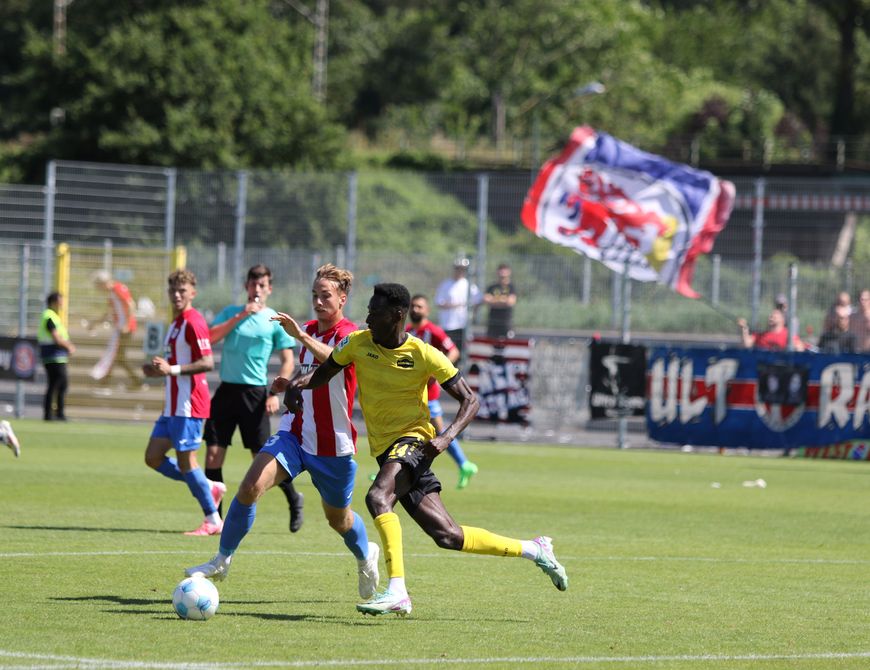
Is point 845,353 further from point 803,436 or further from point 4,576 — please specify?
point 4,576

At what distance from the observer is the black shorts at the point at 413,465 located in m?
8.60

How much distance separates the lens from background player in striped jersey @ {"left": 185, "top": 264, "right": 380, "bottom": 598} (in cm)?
908

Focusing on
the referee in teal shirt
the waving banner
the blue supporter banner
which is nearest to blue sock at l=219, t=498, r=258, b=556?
the referee in teal shirt

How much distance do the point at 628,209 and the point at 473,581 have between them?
1540cm

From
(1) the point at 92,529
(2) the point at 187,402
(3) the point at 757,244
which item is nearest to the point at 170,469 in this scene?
(2) the point at 187,402

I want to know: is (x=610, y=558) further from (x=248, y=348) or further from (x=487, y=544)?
(x=248, y=348)

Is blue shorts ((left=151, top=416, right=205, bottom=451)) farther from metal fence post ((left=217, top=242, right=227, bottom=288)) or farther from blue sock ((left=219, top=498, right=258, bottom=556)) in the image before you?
metal fence post ((left=217, top=242, right=227, bottom=288))

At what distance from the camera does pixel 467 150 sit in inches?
2239

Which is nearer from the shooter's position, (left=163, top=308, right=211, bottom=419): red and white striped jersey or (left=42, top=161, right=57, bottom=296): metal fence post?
(left=163, top=308, right=211, bottom=419): red and white striped jersey

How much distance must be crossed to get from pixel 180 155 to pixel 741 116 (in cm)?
2862

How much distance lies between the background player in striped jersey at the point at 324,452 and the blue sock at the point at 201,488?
3183mm

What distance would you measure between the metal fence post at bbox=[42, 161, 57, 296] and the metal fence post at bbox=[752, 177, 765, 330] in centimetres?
1210

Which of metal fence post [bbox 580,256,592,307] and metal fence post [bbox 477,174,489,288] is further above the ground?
metal fence post [bbox 477,174,489,288]

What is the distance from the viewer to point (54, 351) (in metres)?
24.2
